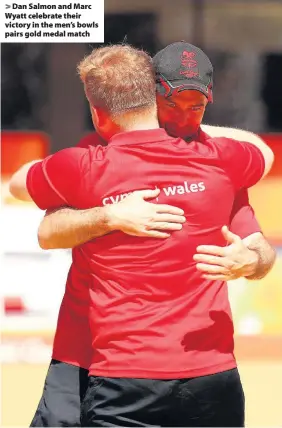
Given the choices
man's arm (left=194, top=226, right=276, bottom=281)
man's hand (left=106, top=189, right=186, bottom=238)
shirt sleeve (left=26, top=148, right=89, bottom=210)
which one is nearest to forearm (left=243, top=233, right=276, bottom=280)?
man's arm (left=194, top=226, right=276, bottom=281)

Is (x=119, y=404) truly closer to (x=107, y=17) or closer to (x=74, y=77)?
(x=74, y=77)

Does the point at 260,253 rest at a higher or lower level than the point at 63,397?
higher

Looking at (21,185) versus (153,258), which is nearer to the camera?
(153,258)

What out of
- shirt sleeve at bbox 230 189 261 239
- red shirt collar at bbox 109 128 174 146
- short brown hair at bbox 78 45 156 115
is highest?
short brown hair at bbox 78 45 156 115

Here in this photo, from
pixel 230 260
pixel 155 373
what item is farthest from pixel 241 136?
pixel 155 373

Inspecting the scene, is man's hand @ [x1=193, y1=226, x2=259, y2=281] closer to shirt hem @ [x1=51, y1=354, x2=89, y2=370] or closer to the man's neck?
the man's neck

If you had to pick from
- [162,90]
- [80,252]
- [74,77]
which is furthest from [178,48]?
[74,77]

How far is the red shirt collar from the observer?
262 cm

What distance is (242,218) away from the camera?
111 inches

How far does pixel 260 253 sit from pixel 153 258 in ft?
1.10

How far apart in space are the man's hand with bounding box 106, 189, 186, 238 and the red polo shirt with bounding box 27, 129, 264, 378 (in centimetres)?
2

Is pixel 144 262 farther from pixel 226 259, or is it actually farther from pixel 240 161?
pixel 240 161

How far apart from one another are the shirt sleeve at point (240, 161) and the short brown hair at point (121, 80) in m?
0.23

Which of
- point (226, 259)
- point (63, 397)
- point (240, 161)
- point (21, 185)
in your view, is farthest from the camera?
point (63, 397)
